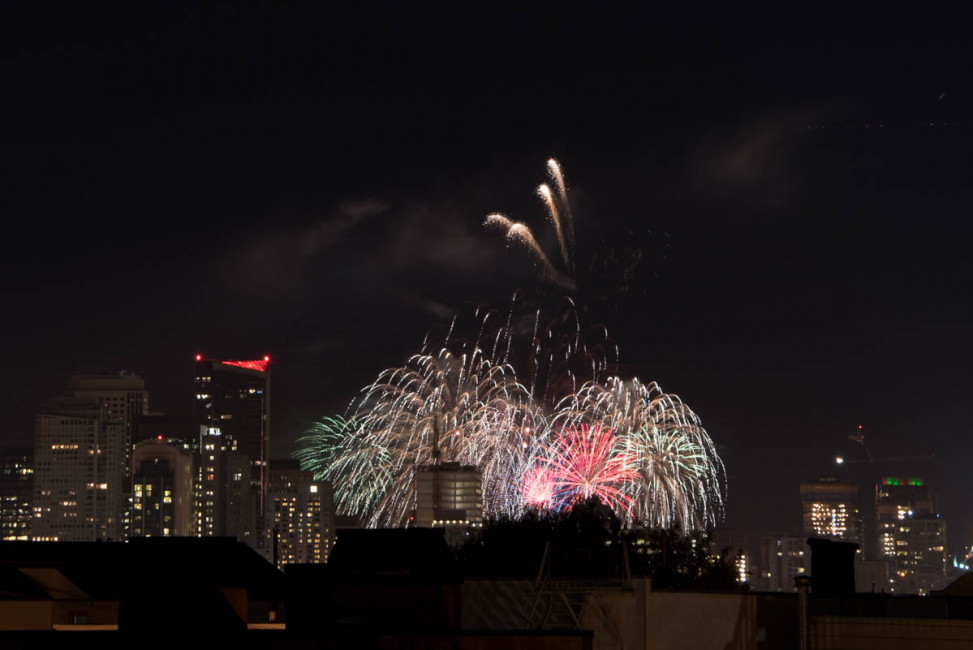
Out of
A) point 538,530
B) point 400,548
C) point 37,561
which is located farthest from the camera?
point 538,530

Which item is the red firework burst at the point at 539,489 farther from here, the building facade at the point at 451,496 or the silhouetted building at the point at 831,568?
the silhouetted building at the point at 831,568

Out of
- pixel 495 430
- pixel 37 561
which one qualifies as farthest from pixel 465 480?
pixel 37 561

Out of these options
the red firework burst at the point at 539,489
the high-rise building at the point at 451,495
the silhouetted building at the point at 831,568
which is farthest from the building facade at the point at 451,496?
the silhouetted building at the point at 831,568

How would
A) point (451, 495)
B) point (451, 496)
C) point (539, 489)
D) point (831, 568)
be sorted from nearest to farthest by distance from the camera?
point (831, 568) < point (539, 489) < point (451, 495) < point (451, 496)

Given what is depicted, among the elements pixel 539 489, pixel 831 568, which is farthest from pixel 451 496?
pixel 831 568

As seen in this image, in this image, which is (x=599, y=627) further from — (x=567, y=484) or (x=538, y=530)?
(x=567, y=484)

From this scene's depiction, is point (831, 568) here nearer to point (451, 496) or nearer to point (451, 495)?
point (451, 495)

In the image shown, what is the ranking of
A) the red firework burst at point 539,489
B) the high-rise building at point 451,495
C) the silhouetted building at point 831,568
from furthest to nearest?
the high-rise building at point 451,495
the red firework burst at point 539,489
the silhouetted building at point 831,568

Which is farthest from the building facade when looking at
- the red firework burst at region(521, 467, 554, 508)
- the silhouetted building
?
the silhouetted building

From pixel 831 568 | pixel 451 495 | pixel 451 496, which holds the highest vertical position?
pixel 831 568

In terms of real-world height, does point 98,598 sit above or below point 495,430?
below

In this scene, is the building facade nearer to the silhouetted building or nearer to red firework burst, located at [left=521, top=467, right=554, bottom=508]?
red firework burst, located at [left=521, top=467, right=554, bottom=508]
